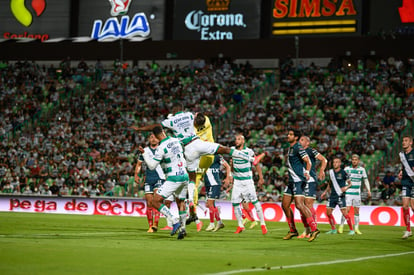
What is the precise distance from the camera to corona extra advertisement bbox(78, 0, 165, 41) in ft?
173

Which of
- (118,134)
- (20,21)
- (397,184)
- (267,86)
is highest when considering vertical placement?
(20,21)

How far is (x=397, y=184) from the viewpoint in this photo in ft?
103

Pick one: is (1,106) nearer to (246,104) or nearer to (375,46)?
(246,104)

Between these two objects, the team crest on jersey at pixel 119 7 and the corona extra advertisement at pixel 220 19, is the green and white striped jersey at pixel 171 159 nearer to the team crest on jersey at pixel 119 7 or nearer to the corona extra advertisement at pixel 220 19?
the corona extra advertisement at pixel 220 19

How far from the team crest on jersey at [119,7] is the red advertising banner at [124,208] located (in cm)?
2190

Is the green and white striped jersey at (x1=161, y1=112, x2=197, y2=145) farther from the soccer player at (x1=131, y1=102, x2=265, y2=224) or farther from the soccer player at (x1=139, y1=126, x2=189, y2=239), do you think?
the soccer player at (x1=139, y1=126, x2=189, y2=239)

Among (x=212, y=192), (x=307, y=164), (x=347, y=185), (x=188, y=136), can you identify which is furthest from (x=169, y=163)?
(x=347, y=185)

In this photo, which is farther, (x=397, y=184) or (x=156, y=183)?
(x=397, y=184)

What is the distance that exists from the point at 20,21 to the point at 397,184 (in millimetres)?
35921

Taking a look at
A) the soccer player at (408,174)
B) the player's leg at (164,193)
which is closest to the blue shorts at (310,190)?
the soccer player at (408,174)

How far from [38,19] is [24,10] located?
129 cm

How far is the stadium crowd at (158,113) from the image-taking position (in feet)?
117

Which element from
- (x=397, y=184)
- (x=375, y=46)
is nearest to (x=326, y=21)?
(x=375, y=46)

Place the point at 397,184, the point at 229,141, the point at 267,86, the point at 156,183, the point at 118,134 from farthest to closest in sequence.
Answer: the point at 267,86 → the point at 118,134 → the point at 229,141 → the point at 397,184 → the point at 156,183
